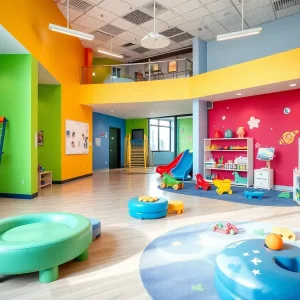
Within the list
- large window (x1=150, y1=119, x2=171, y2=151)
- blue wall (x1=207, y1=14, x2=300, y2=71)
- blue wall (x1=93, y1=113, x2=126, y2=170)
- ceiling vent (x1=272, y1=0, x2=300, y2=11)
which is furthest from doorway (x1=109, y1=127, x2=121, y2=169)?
ceiling vent (x1=272, y1=0, x2=300, y2=11)

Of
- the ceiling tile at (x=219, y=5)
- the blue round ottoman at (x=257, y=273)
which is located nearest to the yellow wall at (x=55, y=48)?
the ceiling tile at (x=219, y=5)

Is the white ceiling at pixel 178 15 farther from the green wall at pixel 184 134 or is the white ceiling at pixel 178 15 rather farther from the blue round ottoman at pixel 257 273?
the green wall at pixel 184 134

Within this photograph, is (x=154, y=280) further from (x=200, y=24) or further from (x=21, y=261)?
(x=200, y=24)

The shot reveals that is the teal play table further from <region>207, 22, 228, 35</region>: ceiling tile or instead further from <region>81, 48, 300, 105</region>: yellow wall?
<region>207, 22, 228, 35</region>: ceiling tile

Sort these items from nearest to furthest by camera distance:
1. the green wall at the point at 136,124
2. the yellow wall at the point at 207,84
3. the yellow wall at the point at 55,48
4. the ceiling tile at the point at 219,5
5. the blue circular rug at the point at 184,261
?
the blue circular rug at the point at 184,261
the yellow wall at the point at 55,48
the yellow wall at the point at 207,84
the ceiling tile at the point at 219,5
the green wall at the point at 136,124

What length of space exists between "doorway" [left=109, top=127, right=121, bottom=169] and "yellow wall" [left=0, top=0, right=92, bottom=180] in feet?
11.8

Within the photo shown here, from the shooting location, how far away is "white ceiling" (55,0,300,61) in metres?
7.96

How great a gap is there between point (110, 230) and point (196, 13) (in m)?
7.85

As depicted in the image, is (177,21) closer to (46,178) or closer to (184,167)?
(184,167)

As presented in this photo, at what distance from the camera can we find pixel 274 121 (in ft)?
27.8

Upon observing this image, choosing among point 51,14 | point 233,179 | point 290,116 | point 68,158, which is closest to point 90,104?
point 68,158

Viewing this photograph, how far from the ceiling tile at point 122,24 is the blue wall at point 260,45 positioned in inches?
133

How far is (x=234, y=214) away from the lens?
5.09 metres

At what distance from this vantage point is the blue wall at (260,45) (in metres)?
8.46
